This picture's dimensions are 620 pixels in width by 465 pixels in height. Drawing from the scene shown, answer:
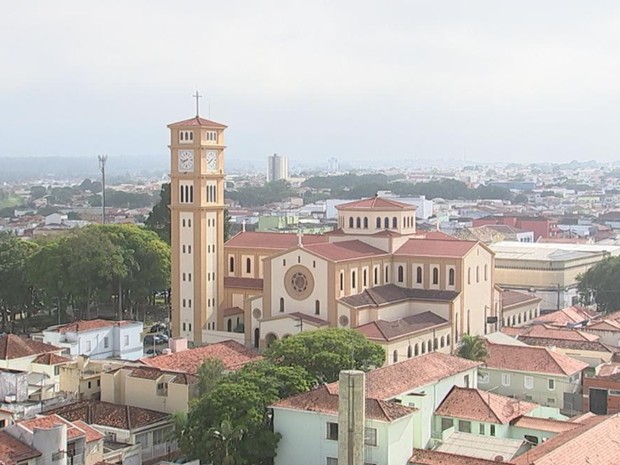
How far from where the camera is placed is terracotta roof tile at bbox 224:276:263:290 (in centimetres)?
4819

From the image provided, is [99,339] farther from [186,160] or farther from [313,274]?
[313,274]

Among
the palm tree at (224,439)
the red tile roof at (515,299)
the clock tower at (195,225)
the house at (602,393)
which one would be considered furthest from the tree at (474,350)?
the palm tree at (224,439)

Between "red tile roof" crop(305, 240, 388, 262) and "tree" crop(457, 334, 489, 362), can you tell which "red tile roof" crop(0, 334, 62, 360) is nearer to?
"red tile roof" crop(305, 240, 388, 262)

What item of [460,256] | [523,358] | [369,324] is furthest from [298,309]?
[523,358]

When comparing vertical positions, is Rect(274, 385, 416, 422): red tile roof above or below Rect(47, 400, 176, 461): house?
above

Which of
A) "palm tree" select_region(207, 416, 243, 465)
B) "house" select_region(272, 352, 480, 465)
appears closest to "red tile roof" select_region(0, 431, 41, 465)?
"palm tree" select_region(207, 416, 243, 465)

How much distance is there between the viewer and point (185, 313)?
155 ft

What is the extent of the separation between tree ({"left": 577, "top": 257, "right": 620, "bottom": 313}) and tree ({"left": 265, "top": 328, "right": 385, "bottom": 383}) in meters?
24.2

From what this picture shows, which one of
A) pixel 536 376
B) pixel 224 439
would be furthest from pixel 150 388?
pixel 536 376

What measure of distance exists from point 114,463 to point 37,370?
9203mm

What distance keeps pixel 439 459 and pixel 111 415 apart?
34.2ft

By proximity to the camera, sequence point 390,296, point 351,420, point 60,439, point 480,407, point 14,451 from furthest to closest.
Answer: point 390,296, point 480,407, point 60,439, point 14,451, point 351,420

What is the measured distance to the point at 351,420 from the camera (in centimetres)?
2464

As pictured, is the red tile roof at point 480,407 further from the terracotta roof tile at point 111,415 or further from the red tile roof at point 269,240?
the red tile roof at point 269,240
